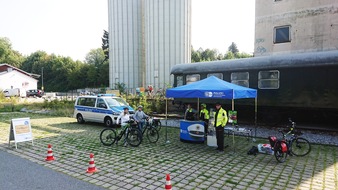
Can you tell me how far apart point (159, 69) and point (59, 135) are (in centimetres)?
2243

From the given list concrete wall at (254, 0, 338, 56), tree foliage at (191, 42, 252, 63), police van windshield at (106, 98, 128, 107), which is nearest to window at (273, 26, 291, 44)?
concrete wall at (254, 0, 338, 56)

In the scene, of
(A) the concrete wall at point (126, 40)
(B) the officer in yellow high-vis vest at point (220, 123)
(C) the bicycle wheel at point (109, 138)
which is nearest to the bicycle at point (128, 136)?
(C) the bicycle wheel at point (109, 138)

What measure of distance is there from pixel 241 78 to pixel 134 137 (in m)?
7.88

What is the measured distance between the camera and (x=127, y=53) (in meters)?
36.7

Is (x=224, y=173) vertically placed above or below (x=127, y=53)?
below

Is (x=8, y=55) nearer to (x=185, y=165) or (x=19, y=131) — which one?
(x=19, y=131)

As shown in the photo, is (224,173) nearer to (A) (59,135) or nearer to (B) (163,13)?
(A) (59,135)

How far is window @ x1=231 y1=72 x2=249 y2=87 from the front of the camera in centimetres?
1384

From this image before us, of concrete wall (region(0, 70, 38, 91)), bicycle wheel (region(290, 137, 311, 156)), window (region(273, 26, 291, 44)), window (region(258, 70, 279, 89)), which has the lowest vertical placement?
bicycle wheel (region(290, 137, 311, 156))

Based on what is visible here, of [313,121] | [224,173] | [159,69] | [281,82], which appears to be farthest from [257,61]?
[159,69]

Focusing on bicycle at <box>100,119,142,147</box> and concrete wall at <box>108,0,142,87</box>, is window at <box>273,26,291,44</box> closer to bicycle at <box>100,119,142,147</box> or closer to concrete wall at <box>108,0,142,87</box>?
bicycle at <box>100,119,142,147</box>

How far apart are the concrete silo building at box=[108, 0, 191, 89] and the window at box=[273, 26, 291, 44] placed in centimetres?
1311

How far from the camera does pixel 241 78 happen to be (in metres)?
14.1

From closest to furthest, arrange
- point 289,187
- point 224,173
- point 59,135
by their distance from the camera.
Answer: point 289,187
point 224,173
point 59,135
